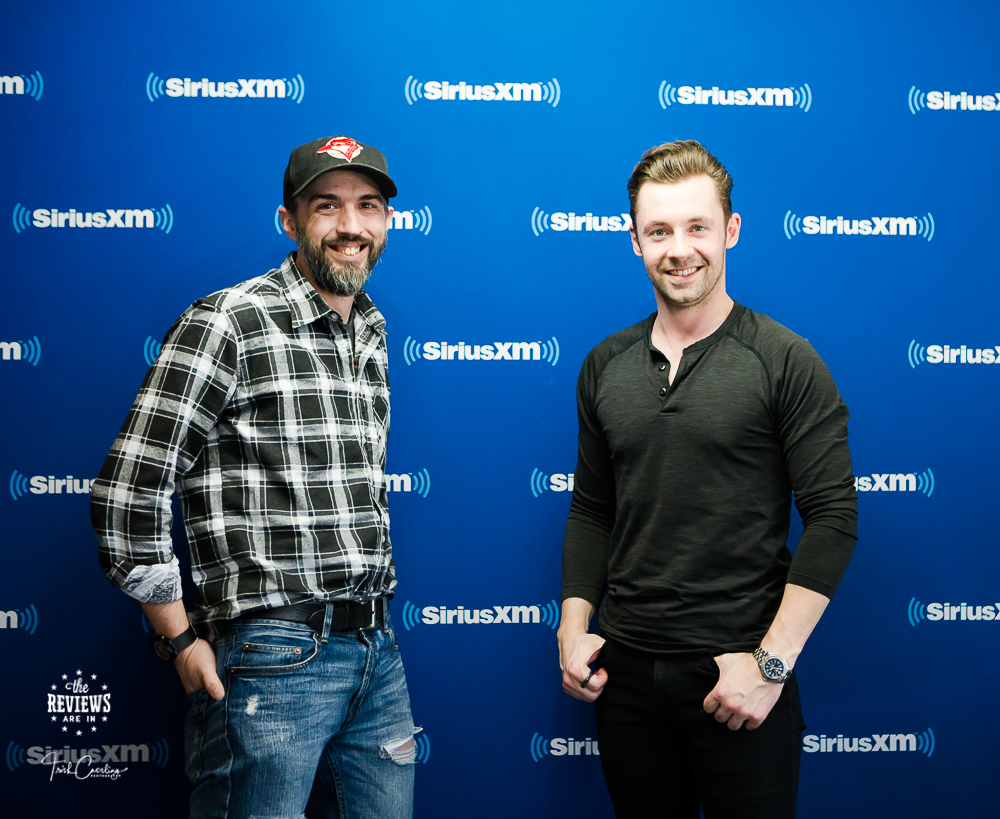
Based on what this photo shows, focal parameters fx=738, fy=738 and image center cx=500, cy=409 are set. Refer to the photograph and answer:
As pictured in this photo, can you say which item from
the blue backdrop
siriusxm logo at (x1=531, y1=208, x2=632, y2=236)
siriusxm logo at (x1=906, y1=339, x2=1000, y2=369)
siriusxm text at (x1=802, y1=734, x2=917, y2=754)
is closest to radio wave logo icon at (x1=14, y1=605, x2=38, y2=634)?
the blue backdrop

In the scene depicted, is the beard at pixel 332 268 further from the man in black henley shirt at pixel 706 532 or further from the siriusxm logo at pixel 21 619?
the siriusxm logo at pixel 21 619

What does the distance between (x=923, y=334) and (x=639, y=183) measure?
1.05 metres

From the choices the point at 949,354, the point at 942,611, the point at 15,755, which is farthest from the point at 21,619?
the point at 949,354

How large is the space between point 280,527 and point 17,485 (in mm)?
1000

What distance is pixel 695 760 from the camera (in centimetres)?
143

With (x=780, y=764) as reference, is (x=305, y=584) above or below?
above

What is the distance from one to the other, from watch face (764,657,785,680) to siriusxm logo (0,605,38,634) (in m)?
1.85

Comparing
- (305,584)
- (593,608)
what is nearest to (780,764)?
(593,608)

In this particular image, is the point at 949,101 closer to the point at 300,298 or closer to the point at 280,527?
the point at 300,298

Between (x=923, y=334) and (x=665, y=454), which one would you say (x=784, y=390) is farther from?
(x=923, y=334)

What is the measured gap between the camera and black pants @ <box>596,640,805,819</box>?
4.55ft

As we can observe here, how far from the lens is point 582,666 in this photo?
4.99 ft

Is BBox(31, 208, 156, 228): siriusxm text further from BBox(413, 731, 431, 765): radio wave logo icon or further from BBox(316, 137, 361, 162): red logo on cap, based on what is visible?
BBox(413, 731, 431, 765): radio wave logo icon

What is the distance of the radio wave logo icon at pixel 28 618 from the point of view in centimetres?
198
